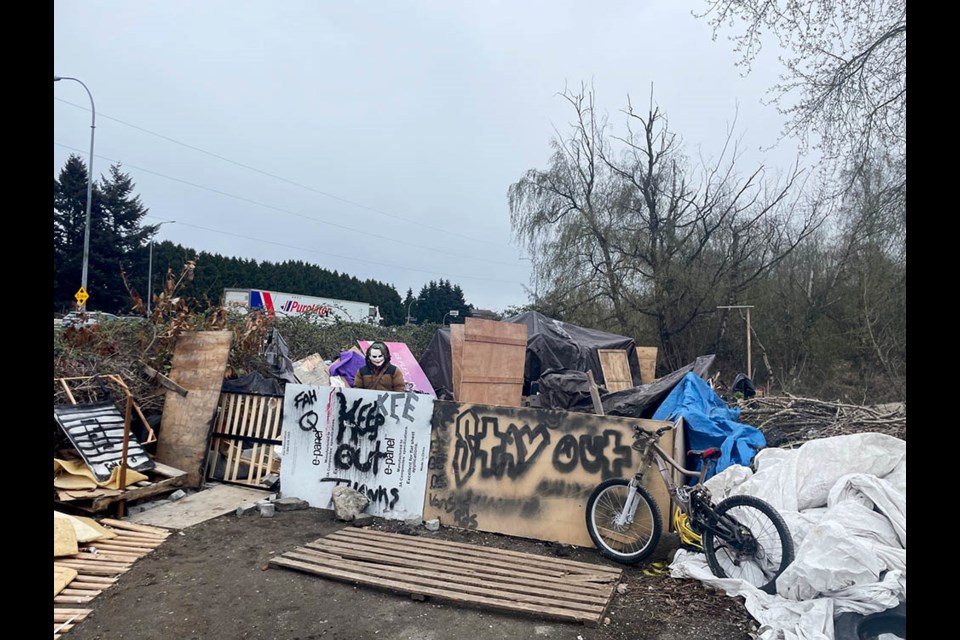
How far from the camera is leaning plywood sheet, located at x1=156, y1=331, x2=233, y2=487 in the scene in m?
7.25

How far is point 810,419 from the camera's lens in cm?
823

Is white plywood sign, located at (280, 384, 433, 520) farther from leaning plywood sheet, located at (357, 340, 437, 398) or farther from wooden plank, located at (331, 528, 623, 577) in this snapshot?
A: leaning plywood sheet, located at (357, 340, 437, 398)

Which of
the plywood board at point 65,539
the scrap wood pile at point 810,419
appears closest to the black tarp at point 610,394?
the scrap wood pile at point 810,419

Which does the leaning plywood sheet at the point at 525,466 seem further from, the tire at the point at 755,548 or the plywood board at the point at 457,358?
the plywood board at the point at 457,358

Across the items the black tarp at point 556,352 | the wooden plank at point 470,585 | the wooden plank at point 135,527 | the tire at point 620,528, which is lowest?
the wooden plank at point 135,527

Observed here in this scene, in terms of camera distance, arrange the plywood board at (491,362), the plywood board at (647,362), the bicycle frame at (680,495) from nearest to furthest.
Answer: the bicycle frame at (680,495), the plywood board at (491,362), the plywood board at (647,362)

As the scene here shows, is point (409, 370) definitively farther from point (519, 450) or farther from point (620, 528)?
point (620, 528)

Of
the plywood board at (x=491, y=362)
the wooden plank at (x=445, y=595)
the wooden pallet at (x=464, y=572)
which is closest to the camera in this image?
the wooden plank at (x=445, y=595)

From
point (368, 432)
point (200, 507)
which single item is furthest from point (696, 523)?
point (200, 507)

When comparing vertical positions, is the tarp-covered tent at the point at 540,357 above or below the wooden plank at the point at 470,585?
above

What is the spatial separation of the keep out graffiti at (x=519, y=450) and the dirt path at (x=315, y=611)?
888 millimetres

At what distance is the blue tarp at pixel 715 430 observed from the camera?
21.6ft
